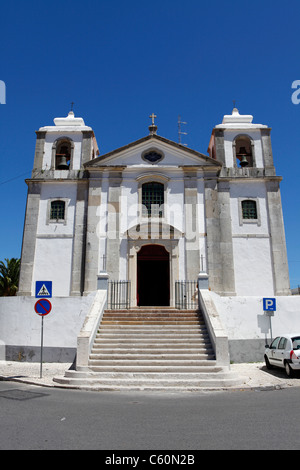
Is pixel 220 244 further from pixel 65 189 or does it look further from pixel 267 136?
pixel 65 189

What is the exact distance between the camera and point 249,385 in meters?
8.70

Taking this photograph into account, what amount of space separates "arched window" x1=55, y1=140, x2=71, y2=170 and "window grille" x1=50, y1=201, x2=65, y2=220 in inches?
70.1

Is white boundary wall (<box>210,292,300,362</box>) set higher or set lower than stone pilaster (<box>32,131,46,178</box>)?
lower

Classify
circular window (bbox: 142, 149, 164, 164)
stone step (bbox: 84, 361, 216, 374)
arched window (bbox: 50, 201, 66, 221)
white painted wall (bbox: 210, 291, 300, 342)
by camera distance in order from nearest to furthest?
stone step (bbox: 84, 361, 216, 374), white painted wall (bbox: 210, 291, 300, 342), arched window (bbox: 50, 201, 66, 221), circular window (bbox: 142, 149, 164, 164)

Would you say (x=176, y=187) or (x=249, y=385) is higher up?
(x=176, y=187)

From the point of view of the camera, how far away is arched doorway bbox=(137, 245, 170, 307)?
53.6ft

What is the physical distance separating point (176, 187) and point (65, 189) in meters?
5.17

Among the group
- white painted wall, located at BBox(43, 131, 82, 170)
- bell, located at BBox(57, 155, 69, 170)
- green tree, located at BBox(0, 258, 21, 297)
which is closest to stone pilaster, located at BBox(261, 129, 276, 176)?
white painted wall, located at BBox(43, 131, 82, 170)

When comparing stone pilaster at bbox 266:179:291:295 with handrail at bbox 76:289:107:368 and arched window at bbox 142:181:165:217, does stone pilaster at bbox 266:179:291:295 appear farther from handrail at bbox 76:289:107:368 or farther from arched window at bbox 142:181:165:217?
handrail at bbox 76:289:107:368

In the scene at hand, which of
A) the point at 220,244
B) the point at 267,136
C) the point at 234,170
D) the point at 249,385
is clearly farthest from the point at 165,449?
the point at 267,136

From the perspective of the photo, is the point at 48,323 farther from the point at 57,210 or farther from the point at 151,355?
the point at 57,210

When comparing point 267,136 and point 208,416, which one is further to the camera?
point 267,136

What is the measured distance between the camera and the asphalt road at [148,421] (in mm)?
4254

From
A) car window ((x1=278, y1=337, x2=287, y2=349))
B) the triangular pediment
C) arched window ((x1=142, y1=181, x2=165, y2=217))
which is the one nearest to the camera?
car window ((x1=278, y1=337, x2=287, y2=349))
